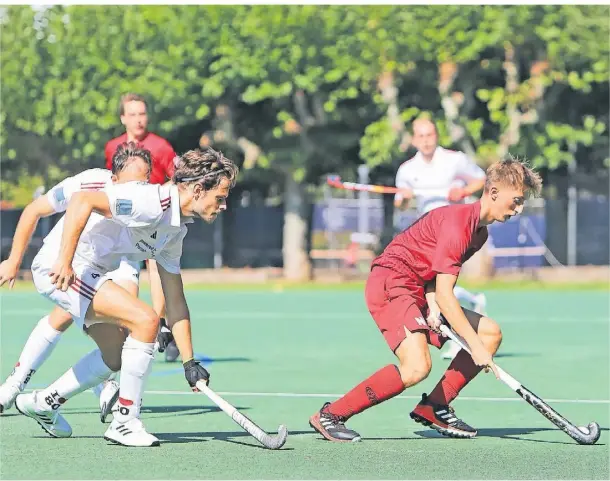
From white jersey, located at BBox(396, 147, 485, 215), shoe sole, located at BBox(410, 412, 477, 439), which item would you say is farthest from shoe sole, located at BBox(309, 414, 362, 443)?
white jersey, located at BBox(396, 147, 485, 215)

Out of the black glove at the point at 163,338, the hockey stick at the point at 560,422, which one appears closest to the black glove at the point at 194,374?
the hockey stick at the point at 560,422

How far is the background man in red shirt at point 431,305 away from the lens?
7055 millimetres

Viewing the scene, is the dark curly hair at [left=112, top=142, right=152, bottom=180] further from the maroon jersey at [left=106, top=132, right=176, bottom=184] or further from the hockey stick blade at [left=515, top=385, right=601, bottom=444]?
the hockey stick blade at [left=515, top=385, right=601, bottom=444]

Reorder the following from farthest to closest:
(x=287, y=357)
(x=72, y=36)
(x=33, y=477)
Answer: (x=72, y=36) → (x=287, y=357) → (x=33, y=477)

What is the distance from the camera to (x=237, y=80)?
27.0 metres

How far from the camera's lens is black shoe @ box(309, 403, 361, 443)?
711 cm

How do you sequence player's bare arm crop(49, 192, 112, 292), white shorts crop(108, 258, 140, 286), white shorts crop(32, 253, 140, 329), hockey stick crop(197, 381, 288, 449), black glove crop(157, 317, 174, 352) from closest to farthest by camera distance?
player's bare arm crop(49, 192, 112, 292)
hockey stick crop(197, 381, 288, 449)
white shorts crop(32, 253, 140, 329)
white shorts crop(108, 258, 140, 286)
black glove crop(157, 317, 174, 352)

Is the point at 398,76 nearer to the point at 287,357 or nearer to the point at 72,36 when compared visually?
the point at 72,36

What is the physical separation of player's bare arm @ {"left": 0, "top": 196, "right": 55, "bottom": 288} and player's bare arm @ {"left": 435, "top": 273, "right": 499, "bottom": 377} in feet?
6.36

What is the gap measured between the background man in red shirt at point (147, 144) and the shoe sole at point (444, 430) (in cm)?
266

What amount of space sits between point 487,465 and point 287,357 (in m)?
5.44

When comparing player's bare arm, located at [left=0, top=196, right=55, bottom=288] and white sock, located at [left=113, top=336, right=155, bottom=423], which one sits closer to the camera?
white sock, located at [left=113, top=336, right=155, bottom=423]

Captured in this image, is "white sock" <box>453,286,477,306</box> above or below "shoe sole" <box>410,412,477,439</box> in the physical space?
above

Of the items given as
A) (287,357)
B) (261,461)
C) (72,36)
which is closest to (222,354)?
(287,357)
